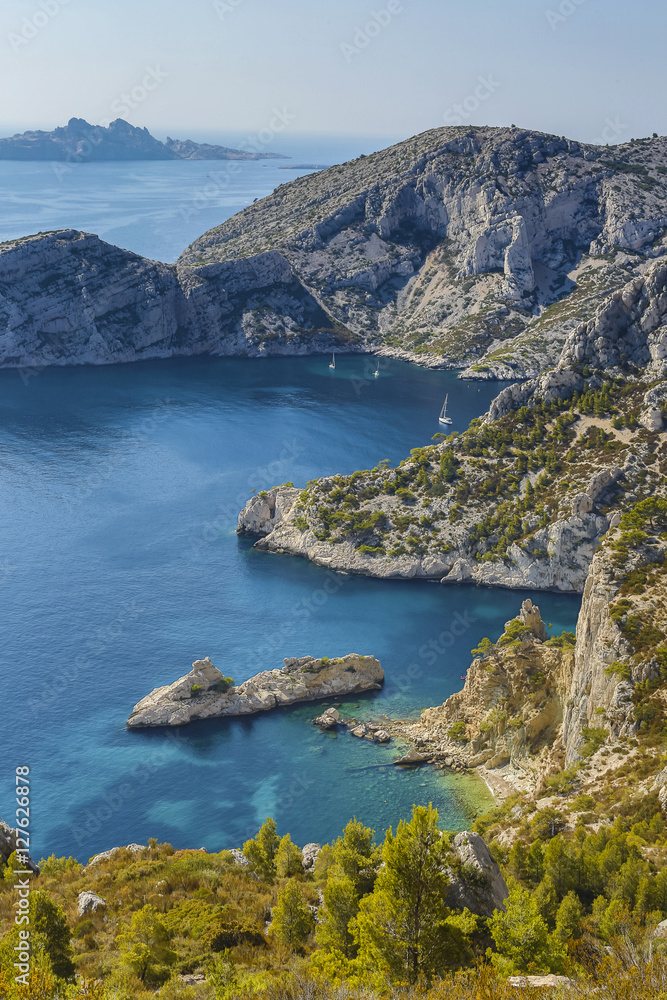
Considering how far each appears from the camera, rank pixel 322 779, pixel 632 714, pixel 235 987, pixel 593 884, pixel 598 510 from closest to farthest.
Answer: pixel 235 987 → pixel 593 884 → pixel 632 714 → pixel 322 779 → pixel 598 510

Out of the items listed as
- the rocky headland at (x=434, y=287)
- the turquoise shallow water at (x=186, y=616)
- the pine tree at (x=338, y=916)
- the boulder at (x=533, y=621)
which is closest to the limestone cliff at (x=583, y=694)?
the boulder at (x=533, y=621)

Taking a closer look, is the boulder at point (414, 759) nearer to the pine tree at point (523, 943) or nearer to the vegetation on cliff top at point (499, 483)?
the pine tree at point (523, 943)

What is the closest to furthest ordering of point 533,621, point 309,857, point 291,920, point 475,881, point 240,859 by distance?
point 475,881 < point 291,920 < point 309,857 < point 240,859 < point 533,621

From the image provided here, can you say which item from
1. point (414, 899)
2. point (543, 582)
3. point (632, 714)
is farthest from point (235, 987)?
point (543, 582)

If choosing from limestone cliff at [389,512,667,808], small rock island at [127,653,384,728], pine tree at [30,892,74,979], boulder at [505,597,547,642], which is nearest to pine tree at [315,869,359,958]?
pine tree at [30,892,74,979]

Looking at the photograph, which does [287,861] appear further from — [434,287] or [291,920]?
[434,287]

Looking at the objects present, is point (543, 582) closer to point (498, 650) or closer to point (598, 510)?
point (598, 510)

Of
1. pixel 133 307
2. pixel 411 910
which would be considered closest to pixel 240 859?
pixel 411 910
